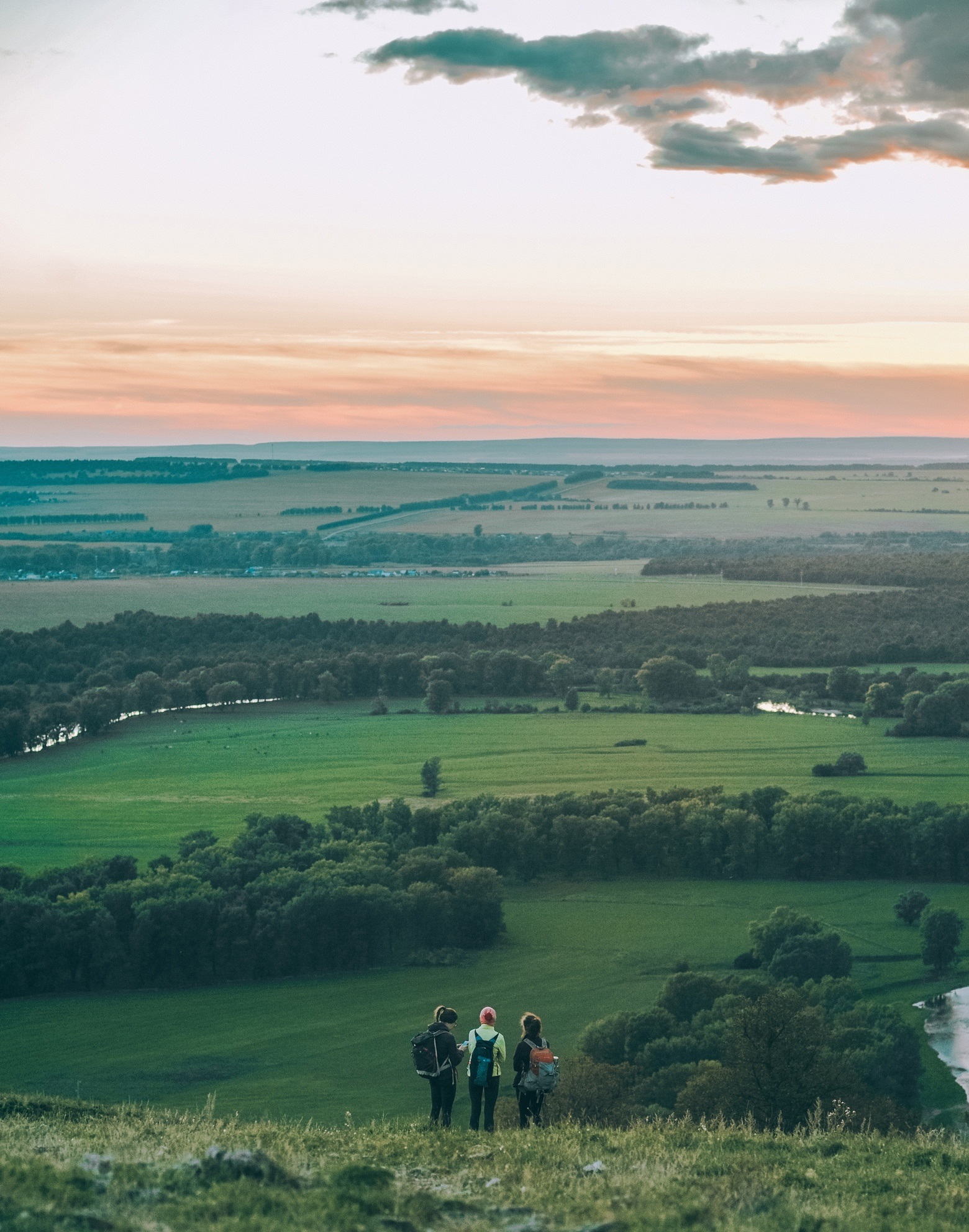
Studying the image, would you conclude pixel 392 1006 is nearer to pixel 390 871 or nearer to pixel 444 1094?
pixel 390 871

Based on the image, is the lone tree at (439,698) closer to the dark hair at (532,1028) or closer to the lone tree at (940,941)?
the lone tree at (940,941)

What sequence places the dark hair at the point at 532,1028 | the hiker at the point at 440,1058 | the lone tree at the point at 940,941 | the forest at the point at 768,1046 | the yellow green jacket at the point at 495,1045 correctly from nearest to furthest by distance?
the yellow green jacket at the point at 495,1045, the dark hair at the point at 532,1028, the hiker at the point at 440,1058, the forest at the point at 768,1046, the lone tree at the point at 940,941

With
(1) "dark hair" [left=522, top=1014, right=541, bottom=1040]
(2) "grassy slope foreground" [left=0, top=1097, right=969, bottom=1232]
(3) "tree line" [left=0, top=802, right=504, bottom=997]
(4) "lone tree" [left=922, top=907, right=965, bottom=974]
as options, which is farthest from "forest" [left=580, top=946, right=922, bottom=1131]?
(3) "tree line" [left=0, top=802, right=504, bottom=997]

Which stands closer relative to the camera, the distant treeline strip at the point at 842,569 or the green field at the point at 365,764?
the green field at the point at 365,764

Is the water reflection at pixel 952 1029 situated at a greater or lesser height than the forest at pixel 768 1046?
lesser

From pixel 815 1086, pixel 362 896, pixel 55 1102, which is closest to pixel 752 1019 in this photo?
pixel 815 1086

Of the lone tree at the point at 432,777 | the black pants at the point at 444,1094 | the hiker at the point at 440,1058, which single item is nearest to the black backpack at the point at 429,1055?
the hiker at the point at 440,1058

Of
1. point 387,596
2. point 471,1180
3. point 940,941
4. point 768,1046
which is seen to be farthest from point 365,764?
point 387,596
